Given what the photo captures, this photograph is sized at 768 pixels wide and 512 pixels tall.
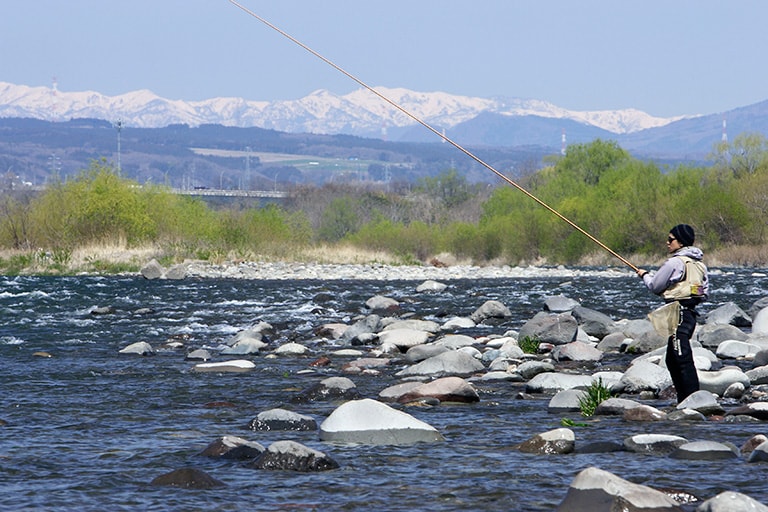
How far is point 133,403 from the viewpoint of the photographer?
10461mm

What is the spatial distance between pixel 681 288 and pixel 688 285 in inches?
2.5

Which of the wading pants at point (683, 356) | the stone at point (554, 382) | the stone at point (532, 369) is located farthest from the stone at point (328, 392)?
the wading pants at point (683, 356)

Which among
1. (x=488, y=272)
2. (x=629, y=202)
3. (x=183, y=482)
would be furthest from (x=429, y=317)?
(x=629, y=202)

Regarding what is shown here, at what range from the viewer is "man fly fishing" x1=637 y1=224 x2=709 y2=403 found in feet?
29.7

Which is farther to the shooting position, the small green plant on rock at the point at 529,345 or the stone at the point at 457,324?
the stone at the point at 457,324

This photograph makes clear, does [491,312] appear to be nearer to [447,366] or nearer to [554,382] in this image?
[447,366]

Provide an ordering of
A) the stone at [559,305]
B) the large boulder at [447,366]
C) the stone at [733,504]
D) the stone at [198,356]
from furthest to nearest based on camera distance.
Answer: the stone at [559,305]
the stone at [198,356]
the large boulder at [447,366]
the stone at [733,504]

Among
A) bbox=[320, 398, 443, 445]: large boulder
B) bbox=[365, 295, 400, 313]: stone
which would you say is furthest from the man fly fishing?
bbox=[365, 295, 400, 313]: stone

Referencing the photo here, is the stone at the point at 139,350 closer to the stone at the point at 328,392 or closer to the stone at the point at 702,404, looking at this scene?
the stone at the point at 328,392

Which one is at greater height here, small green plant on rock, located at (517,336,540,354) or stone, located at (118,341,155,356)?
small green plant on rock, located at (517,336,540,354)

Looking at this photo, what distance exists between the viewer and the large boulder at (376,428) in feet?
27.1

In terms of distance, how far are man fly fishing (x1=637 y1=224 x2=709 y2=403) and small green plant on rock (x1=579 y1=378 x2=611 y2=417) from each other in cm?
69

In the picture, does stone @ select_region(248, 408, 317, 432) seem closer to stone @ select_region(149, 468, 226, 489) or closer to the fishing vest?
stone @ select_region(149, 468, 226, 489)

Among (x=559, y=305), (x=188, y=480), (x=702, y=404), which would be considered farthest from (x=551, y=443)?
(x=559, y=305)
